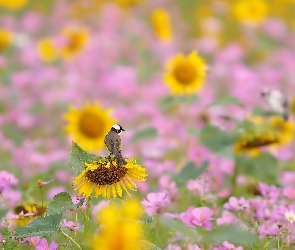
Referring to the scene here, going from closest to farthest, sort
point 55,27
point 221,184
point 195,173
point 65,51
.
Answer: point 195,173, point 221,184, point 65,51, point 55,27

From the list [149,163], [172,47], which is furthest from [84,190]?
[172,47]

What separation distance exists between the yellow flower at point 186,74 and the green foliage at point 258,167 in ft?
1.66

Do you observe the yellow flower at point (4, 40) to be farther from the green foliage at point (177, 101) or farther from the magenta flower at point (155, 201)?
the magenta flower at point (155, 201)

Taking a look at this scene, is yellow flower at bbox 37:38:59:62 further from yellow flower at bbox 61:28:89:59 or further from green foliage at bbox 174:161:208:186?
green foliage at bbox 174:161:208:186

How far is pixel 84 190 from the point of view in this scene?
5.25 ft

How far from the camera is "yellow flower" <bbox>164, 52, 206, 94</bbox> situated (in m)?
3.22

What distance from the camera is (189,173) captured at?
2600 mm

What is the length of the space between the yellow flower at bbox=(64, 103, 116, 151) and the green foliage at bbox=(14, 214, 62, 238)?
1.52m

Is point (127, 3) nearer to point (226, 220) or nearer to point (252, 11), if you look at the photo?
point (252, 11)

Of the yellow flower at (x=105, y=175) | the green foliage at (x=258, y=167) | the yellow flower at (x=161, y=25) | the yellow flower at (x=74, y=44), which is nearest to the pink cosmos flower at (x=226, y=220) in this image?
the yellow flower at (x=105, y=175)

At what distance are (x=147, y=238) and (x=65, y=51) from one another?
2966 millimetres

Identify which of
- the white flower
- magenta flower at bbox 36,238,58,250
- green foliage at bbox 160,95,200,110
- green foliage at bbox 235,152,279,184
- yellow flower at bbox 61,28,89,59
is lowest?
magenta flower at bbox 36,238,58,250

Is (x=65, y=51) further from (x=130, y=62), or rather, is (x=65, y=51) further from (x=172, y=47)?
(x=172, y=47)

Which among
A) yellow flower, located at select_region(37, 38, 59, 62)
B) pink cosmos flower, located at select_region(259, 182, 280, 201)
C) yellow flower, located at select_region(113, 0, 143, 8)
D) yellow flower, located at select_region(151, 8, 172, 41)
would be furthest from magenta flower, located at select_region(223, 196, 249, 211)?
yellow flower, located at select_region(113, 0, 143, 8)
